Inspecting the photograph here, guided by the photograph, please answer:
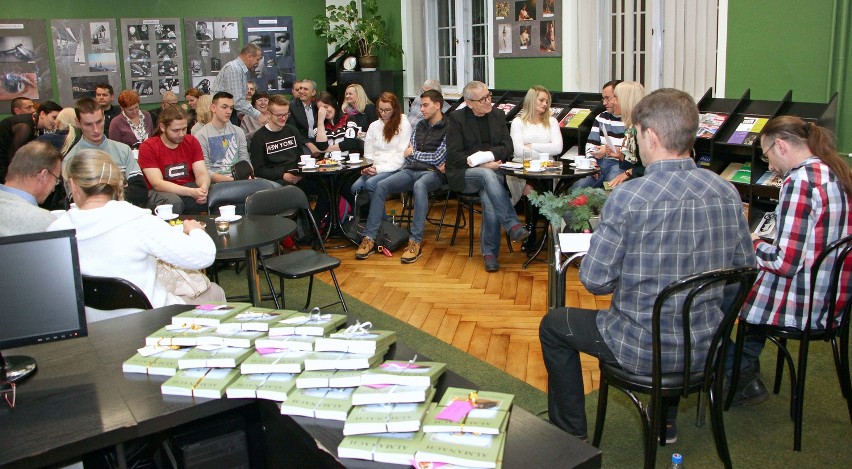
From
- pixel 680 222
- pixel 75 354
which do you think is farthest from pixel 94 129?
pixel 680 222

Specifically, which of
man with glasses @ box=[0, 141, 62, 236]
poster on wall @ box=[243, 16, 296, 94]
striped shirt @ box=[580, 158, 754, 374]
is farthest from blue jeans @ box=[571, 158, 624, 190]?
poster on wall @ box=[243, 16, 296, 94]

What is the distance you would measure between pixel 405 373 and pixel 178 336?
71cm

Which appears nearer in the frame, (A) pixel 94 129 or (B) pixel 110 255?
(B) pixel 110 255

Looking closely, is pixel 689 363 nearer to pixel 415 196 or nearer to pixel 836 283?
pixel 836 283

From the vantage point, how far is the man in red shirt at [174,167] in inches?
212

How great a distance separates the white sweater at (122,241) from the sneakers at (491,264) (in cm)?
304

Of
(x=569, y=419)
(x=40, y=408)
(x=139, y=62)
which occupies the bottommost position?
(x=569, y=419)

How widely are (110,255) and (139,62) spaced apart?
751cm

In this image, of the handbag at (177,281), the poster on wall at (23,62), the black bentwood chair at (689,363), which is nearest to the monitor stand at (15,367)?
the handbag at (177,281)

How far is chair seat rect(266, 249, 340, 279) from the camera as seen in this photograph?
4168 mm

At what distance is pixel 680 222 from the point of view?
2.34m

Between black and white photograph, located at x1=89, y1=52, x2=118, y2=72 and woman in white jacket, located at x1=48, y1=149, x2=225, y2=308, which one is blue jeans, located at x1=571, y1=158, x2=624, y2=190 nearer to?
woman in white jacket, located at x1=48, y1=149, x2=225, y2=308

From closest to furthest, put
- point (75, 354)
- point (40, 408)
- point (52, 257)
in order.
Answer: point (40, 408) → point (52, 257) → point (75, 354)

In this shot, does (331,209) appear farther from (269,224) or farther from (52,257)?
(52,257)
